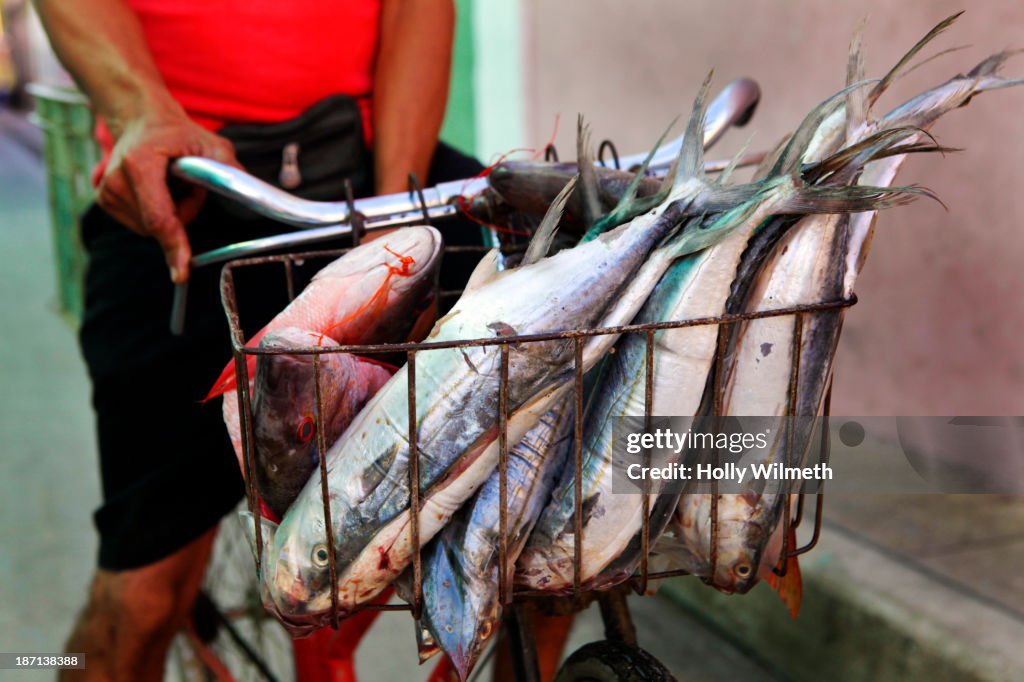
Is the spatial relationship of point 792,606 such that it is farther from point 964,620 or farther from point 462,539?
point 964,620

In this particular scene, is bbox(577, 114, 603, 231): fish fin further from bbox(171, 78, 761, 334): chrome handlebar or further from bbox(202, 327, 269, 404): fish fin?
bbox(202, 327, 269, 404): fish fin

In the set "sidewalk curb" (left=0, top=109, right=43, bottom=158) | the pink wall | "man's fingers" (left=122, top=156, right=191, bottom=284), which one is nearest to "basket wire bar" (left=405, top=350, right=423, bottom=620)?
"man's fingers" (left=122, top=156, right=191, bottom=284)

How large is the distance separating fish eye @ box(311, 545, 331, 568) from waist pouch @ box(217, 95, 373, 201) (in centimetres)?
79

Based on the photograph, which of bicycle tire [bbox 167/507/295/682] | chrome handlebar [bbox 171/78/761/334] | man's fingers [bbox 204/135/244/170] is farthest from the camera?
bicycle tire [bbox 167/507/295/682]

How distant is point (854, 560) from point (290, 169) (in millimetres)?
1534

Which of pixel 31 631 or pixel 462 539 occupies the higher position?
pixel 462 539

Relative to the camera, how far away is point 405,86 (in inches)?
62.2

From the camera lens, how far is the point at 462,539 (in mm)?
928

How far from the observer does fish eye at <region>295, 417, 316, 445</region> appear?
3.00 ft

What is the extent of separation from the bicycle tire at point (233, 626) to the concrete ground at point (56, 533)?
0.16ft

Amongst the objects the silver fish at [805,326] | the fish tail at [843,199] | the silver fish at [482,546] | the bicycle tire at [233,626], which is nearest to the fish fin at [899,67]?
the silver fish at [805,326]

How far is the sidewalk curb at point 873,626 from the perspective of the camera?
6.07ft

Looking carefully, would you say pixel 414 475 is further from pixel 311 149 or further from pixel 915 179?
pixel 915 179

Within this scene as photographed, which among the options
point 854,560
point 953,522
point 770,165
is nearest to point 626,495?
point 770,165
